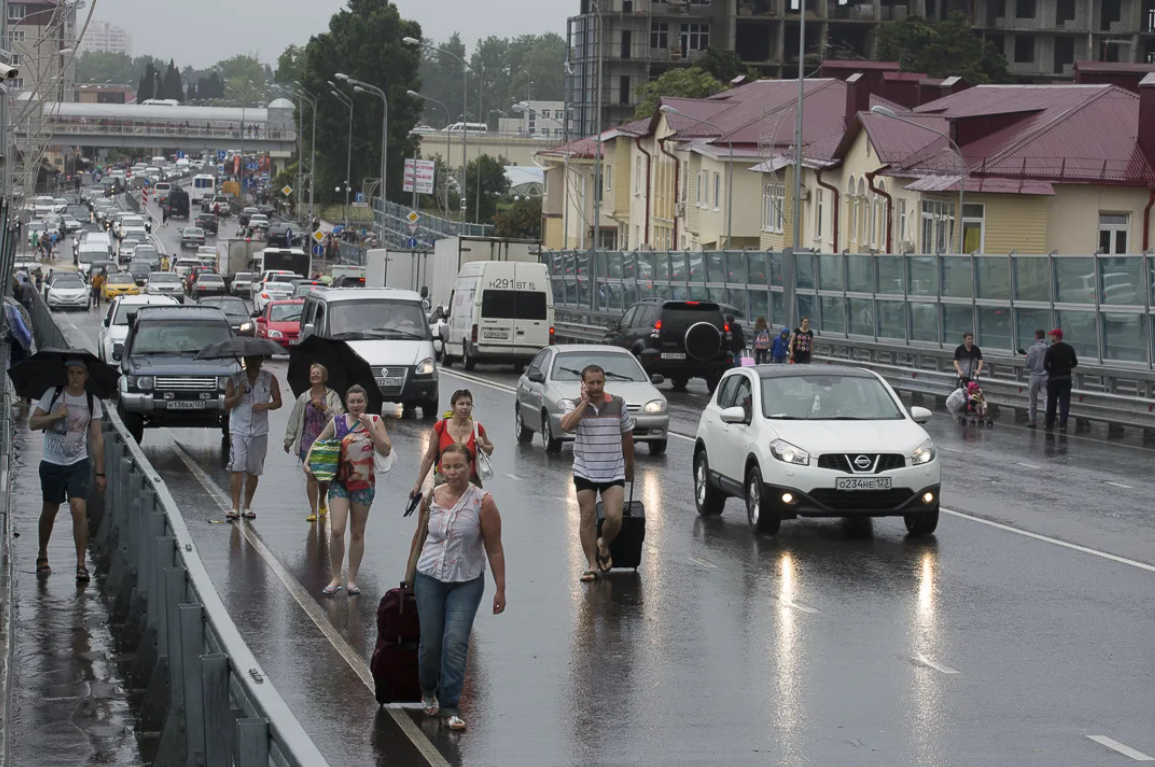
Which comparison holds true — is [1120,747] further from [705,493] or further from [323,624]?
[705,493]

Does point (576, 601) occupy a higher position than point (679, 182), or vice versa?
point (679, 182)

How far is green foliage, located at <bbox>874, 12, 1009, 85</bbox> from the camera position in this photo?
110 meters

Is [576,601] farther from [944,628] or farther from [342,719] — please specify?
[342,719]

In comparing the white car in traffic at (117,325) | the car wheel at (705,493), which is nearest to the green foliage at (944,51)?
the white car in traffic at (117,325)

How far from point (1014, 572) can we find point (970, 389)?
A: 56.9 feet

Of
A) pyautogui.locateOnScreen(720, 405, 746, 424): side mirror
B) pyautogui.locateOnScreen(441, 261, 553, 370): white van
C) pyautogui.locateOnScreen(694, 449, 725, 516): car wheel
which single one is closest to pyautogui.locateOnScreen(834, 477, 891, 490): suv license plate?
pyautogui.locateOnScreen(720, 405, 746, 424): side mirror

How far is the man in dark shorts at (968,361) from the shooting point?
33.3 m

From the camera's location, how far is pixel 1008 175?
5709cm

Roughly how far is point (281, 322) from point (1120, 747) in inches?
1701

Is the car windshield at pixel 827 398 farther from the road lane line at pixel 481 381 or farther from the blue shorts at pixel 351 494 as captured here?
the road lane line at pixel 481 381

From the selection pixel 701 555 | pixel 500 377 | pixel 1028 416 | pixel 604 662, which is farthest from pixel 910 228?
pixel 604 662

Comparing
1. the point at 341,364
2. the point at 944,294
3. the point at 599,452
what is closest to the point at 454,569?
the point at 599,452

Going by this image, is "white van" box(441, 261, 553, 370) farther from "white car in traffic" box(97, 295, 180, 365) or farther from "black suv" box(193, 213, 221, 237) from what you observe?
"black suv" box(193, 213, 221, 237)

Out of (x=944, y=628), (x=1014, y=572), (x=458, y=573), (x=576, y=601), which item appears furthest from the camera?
(x=1014, y=572)
